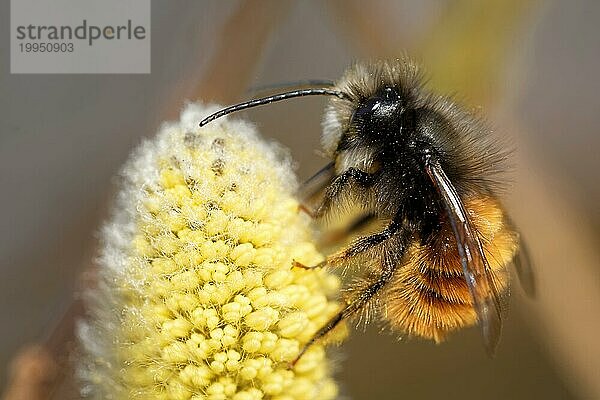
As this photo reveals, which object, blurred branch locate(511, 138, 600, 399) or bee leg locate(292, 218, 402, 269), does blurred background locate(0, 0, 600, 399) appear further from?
bee leg locate(292, 218, 402, 269)

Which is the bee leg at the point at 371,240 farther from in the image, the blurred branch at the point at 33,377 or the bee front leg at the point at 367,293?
the blurred branch at the point at 33,377

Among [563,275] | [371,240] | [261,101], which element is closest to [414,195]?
[371,240]

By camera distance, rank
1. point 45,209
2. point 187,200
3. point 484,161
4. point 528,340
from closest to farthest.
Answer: point 187,200
point 484,161
point 45,209
point 528,340

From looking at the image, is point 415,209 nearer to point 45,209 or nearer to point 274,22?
point 274,22

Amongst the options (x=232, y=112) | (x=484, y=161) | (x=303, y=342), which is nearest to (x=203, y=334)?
(x=303, y=342)

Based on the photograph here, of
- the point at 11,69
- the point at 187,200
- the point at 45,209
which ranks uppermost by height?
the point at 11,69

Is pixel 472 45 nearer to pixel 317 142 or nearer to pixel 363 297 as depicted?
pixel 317 142
